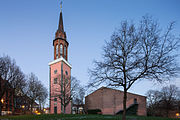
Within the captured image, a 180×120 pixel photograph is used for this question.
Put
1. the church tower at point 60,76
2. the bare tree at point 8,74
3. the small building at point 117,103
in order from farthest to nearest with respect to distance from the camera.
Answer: the small building at point 117,103 → the church tower at point 60,76 → the bare tree at point 8,74

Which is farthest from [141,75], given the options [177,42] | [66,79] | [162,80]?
[66,79]

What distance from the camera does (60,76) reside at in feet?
129

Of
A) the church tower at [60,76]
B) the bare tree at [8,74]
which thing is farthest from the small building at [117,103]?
the bare tree at [8,74]

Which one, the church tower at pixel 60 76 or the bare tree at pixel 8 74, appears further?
the church tower at pixel 60 76

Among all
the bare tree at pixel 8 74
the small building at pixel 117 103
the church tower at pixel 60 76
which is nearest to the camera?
the bare tree at pixel 8 74

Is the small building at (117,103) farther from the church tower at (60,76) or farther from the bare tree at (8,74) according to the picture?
the bare tree at (8,74)

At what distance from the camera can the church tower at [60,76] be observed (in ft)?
120

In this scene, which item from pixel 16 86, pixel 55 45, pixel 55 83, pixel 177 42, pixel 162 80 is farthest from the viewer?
pixel 55 45

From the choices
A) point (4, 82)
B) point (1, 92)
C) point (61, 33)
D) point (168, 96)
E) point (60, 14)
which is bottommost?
point (168, 96)

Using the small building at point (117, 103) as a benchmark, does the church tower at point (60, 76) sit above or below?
above

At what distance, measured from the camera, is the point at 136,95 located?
45.6 meters

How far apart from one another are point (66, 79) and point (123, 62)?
1054 inches

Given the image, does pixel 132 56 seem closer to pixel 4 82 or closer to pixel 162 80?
pixel 162 80

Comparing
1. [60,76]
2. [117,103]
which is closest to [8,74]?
[60,76]
